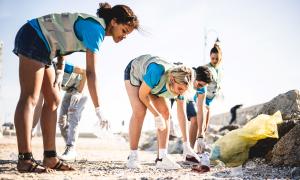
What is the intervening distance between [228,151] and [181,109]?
3.06ft

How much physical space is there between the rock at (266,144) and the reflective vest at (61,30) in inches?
125

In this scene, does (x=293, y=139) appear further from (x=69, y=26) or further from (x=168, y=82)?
(x=69, y=26)

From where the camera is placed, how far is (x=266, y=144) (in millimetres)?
4902

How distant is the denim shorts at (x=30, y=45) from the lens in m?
2.86

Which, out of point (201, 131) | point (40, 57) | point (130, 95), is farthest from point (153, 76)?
point (201, 131)

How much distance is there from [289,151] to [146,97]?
182cm

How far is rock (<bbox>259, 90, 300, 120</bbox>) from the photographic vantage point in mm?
5945

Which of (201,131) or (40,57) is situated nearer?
(40,57)

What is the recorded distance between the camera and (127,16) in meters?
3.17

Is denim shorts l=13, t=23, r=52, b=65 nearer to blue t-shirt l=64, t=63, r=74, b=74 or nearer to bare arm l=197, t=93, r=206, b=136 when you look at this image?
blue t-shirt l=64, t=63, r=74, b=74

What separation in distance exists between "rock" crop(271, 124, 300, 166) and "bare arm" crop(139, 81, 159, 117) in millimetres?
1595

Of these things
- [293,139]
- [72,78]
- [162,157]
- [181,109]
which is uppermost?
[72,78]

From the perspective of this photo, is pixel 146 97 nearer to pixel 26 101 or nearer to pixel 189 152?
pixel 189 152

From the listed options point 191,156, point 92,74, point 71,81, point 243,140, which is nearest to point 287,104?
point 243,140
